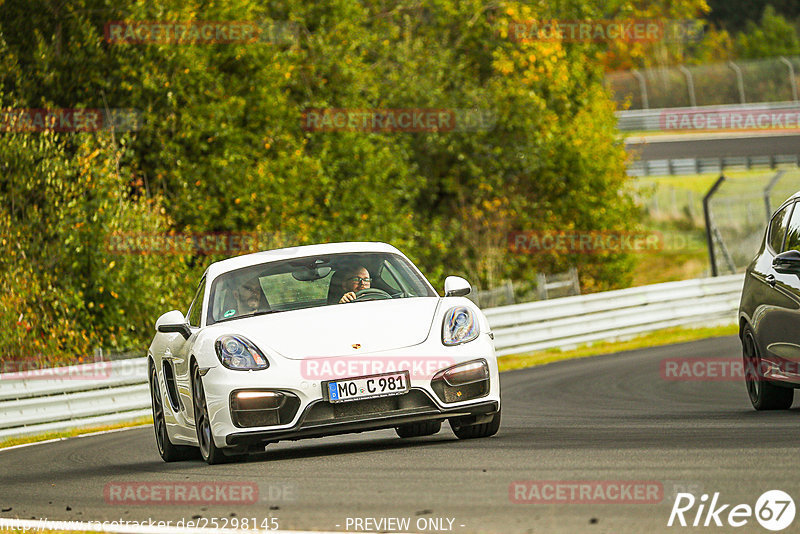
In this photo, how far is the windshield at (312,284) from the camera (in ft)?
29.6

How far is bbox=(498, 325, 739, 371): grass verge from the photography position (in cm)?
2028

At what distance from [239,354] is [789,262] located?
3.55m

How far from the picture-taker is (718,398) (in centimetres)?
1180

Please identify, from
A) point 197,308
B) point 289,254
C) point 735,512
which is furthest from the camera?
point 197,308

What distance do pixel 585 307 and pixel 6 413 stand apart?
10145mm

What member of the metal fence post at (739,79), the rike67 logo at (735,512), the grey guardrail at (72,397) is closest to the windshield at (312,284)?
the rike67 logo at (735,512)

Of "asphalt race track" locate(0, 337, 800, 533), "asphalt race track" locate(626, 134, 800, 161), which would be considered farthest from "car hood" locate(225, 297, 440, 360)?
"asphalt race track" locate(626, 134, 800, 161)

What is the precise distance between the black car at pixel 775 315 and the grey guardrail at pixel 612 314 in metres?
9.68

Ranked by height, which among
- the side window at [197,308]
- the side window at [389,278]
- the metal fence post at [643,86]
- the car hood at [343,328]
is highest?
the car hood at [343,328]

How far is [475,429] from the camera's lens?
8.81 metres

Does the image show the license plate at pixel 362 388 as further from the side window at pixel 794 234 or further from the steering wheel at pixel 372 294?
the side window at pixel 794 234

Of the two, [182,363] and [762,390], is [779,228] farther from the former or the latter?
[182,363]

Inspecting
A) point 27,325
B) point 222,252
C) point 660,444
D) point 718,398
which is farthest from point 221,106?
point 660,444

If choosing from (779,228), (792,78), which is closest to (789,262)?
(779,228)
